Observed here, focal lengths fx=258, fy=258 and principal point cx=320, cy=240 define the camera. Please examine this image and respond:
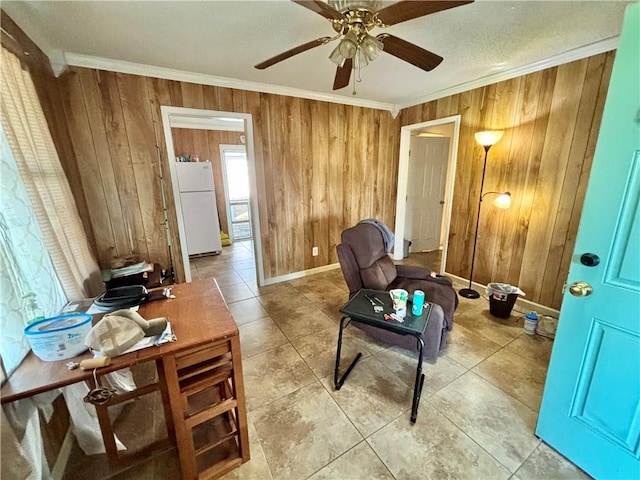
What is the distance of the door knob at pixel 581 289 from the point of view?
117 centimetres

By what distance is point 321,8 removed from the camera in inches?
49.1

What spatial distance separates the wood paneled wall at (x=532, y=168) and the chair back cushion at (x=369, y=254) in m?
1.48

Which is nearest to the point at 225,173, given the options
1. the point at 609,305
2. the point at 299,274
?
the point at 299,274

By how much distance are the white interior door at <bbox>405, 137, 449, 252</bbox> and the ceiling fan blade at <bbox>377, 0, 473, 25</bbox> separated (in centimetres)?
308

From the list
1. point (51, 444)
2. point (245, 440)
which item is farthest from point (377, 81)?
point (51, 444)

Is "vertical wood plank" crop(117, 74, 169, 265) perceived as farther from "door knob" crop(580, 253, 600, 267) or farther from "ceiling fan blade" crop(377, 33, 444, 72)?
"door knob" crop(580, 253, 600, 267)

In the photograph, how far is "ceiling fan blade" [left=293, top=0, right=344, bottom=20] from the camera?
1185 mm

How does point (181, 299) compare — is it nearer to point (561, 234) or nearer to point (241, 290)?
point (241, 290)

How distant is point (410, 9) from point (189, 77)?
2.36m

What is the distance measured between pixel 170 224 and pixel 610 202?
3450 mm

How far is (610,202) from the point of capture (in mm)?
1089

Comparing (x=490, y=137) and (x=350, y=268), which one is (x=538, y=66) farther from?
(x=350, y=268)

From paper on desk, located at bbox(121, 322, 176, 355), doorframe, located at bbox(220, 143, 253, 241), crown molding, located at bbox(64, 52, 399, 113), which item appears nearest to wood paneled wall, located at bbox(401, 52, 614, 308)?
crown molding, located at bbox(64, 52, 399, 113)

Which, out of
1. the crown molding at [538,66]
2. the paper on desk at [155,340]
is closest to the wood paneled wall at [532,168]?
the crown molding at [538,66]
